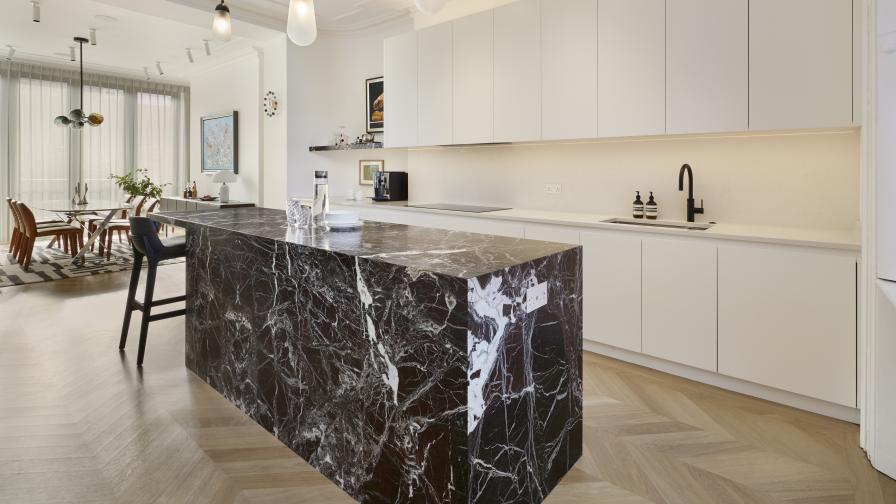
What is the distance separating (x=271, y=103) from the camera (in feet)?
19.4

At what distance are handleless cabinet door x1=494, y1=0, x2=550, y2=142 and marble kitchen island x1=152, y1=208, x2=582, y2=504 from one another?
1.73 metres

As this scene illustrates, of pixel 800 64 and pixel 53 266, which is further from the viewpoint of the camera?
pixel 53 266

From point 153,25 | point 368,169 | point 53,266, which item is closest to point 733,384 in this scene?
point 368,169

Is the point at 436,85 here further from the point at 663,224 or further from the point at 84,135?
the point at 84,135

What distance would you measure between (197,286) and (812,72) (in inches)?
139

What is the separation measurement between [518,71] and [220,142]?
5212 millimetres

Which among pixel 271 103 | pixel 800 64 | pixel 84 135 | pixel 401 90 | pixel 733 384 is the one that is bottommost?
pixel 733 384

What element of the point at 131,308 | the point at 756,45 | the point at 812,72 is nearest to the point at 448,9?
the point at 756,45

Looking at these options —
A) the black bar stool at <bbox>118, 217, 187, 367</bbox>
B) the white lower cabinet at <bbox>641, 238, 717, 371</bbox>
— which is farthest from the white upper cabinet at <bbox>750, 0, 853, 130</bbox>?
the black bar stool at <bbox>118, 217, 187, 367</bbox>

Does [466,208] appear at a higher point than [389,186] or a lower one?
lower

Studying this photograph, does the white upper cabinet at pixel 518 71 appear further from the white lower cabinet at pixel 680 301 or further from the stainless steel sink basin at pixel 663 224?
the white lower cabinet at pixel 680 301

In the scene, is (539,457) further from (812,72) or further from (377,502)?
(812,72)

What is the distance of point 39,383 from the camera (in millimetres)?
2977

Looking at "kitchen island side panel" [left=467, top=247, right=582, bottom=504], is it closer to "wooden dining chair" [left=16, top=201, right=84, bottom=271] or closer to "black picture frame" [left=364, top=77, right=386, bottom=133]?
"black picture frame" [left=364, top=77, right=386, bottom=133]
